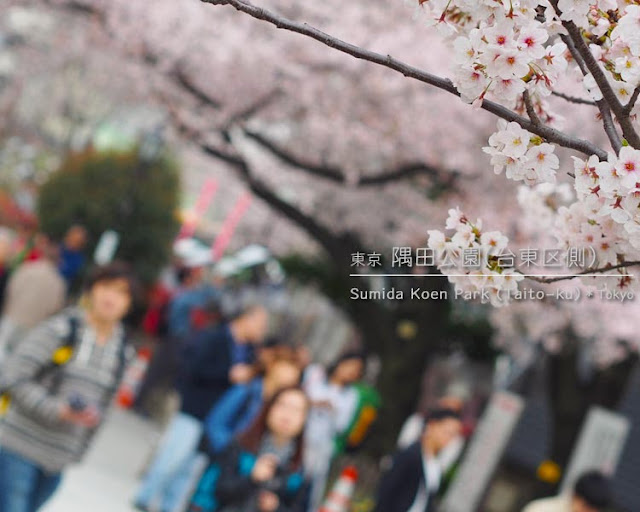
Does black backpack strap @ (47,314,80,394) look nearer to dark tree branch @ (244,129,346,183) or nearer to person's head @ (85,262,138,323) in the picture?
person's head @ (85,262,138,323)

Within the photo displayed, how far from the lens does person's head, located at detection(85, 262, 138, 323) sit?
461 cm

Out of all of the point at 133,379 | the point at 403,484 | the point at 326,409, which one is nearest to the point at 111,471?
the point at 133,379

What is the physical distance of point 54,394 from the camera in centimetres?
442

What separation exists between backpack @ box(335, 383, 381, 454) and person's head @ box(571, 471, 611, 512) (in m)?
3.62

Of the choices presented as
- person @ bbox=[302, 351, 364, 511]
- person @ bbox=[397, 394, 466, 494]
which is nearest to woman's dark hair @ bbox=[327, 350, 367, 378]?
person @ bbox=[302, 351, 364, 511]

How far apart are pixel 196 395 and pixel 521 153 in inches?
211

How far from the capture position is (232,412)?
643 cm

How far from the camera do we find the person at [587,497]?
472cm

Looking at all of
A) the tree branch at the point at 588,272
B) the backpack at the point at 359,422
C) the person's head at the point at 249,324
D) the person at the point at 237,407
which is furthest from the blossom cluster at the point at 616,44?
the backpack at the point at 359,422

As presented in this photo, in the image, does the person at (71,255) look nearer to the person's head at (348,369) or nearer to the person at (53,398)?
the person's head at (348,369)

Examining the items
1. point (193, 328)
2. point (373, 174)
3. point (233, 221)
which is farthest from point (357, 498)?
point (233, 221)

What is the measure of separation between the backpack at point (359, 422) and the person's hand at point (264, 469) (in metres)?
2.80

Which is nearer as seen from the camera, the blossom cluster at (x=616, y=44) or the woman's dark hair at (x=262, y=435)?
the blossom cluster at (x=616, y=44)

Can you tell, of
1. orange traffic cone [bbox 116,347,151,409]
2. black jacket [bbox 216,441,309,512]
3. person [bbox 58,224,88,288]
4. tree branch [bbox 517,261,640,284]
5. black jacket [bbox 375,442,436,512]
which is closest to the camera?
tree branch [bbox 517,261,640,284]
